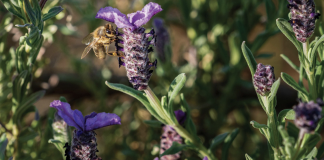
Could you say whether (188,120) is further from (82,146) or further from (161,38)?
(161,38)

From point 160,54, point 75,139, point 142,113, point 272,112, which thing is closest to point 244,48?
point 272,112

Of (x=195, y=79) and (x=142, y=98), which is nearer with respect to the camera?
(x=142, y=98)

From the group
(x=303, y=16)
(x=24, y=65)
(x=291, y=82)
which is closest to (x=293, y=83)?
(x=291, y=82)

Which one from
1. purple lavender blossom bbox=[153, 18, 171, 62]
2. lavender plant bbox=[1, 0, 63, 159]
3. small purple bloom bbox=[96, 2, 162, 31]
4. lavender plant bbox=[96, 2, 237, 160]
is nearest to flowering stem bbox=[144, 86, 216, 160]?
lavender plant bbox=[96, 2, 237, 160]

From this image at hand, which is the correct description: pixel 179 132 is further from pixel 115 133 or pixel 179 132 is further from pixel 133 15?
pixel 115 133

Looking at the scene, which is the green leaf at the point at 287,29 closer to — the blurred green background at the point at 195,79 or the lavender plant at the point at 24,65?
the blurred green background at the point at 195,79

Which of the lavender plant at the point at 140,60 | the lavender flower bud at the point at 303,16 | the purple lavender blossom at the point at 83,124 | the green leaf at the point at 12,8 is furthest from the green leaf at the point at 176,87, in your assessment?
the green leaf at the point at 12,8

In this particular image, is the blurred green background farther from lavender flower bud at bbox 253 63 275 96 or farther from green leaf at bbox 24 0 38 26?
lavender flower bud at bbox 253 63 275 96
